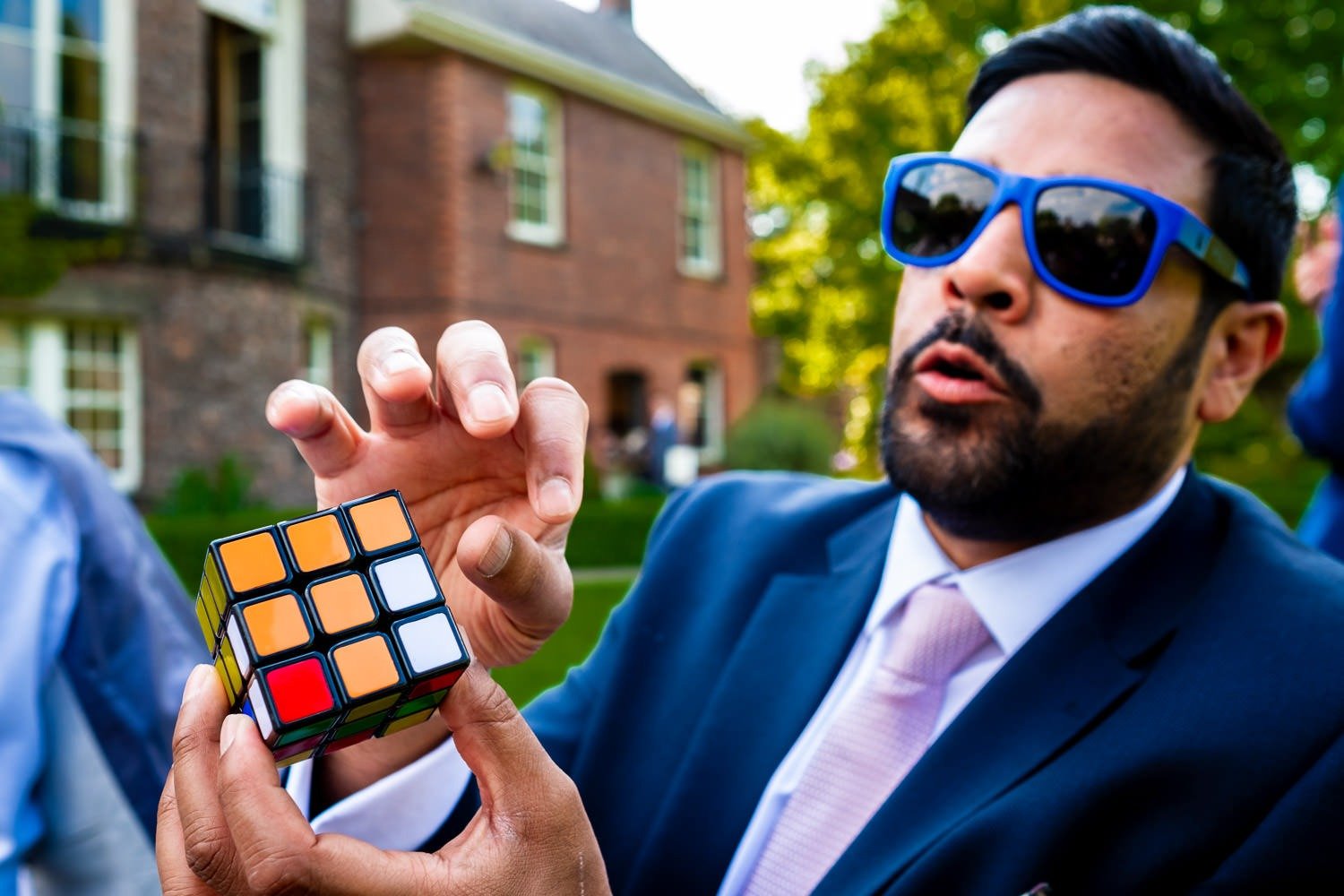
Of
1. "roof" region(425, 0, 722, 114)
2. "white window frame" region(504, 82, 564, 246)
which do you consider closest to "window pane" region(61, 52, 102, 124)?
"roof" region(425, 0, 722, 114)

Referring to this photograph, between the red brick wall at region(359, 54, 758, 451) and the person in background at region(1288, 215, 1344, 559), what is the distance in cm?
1253

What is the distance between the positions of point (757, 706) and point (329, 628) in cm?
90

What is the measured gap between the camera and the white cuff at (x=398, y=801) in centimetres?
154

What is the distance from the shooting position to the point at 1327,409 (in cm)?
276

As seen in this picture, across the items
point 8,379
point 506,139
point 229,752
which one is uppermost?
point 506,139

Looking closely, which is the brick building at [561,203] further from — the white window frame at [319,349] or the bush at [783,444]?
the bush at [783,444]

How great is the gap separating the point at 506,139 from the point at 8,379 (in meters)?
7.16

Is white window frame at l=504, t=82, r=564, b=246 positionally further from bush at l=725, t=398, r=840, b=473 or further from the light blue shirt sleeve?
the light blue shirt sleeve

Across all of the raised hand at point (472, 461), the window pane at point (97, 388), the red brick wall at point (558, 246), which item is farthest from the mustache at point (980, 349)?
the red brick wall at point (558, 246)

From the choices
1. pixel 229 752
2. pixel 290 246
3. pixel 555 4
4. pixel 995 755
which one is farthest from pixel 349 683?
pixel 555 4

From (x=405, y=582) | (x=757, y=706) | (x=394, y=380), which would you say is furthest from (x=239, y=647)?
(x=757, y=706)

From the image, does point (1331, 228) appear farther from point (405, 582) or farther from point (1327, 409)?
point (405, 582)

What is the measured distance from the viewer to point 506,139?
51.7 ft

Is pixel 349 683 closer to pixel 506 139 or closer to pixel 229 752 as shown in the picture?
pixel 229 752
